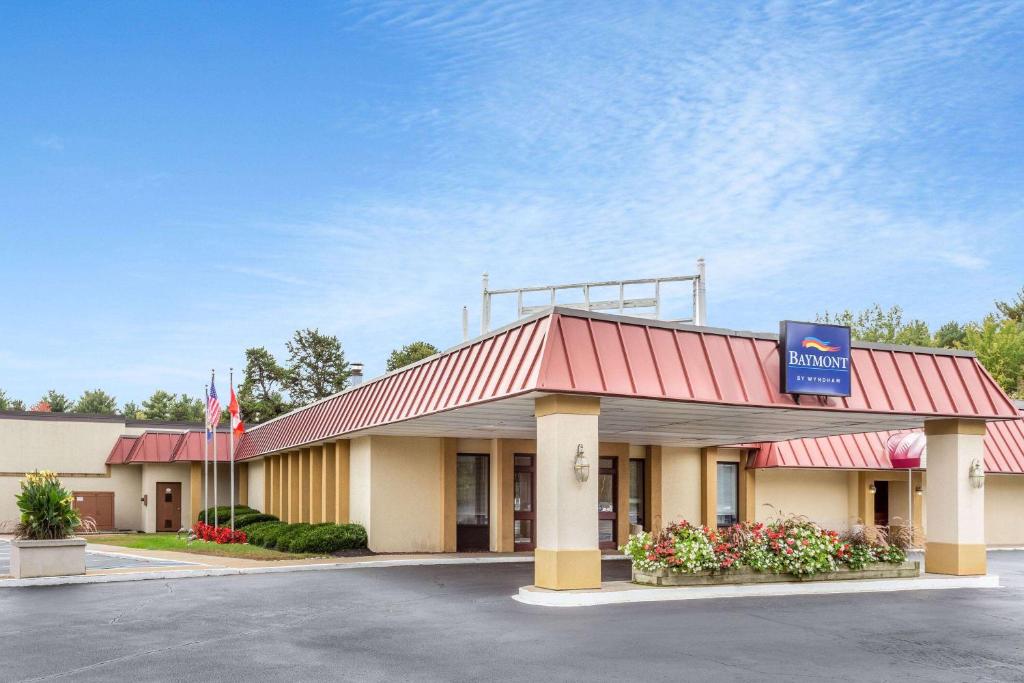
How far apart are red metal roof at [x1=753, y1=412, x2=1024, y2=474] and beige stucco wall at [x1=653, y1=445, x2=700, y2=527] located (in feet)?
7.07

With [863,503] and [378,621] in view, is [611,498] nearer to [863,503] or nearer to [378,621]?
[863,503]

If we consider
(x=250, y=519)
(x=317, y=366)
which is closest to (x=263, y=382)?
(x=317, y=366)

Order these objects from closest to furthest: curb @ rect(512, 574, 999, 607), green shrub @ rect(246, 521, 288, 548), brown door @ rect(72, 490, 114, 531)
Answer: curb @ rect(512, 574, 999, 607)
green shrub @ rect(246, 521, 288, 548)
brown door @ rect(72, 490, 114, 531)

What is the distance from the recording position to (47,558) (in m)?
20.0

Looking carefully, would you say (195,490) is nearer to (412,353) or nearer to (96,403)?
(412,353)

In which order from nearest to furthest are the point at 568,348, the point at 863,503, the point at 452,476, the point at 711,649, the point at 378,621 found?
1. the point at 711,649
2. the point at 378,621
3. the point at 568,348
4. the point at 452,476
5. the point at 863,503

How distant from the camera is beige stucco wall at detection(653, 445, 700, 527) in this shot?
31.3 meters

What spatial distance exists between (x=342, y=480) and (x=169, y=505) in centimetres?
2029

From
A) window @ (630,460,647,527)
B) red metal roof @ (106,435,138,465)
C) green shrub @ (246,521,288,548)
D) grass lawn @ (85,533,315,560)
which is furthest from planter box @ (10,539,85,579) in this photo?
red metal roof @ (106,435,138,465)

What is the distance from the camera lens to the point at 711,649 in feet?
40.0

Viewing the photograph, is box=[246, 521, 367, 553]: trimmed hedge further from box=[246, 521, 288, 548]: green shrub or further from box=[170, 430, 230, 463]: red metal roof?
box=[170, 430, 230, 463]: red metal roof

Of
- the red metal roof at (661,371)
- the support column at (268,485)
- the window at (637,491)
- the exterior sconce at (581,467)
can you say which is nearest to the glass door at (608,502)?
the window at (637,491)

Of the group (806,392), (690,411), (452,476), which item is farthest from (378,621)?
(452,476)

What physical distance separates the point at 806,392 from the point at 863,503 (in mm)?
17195
